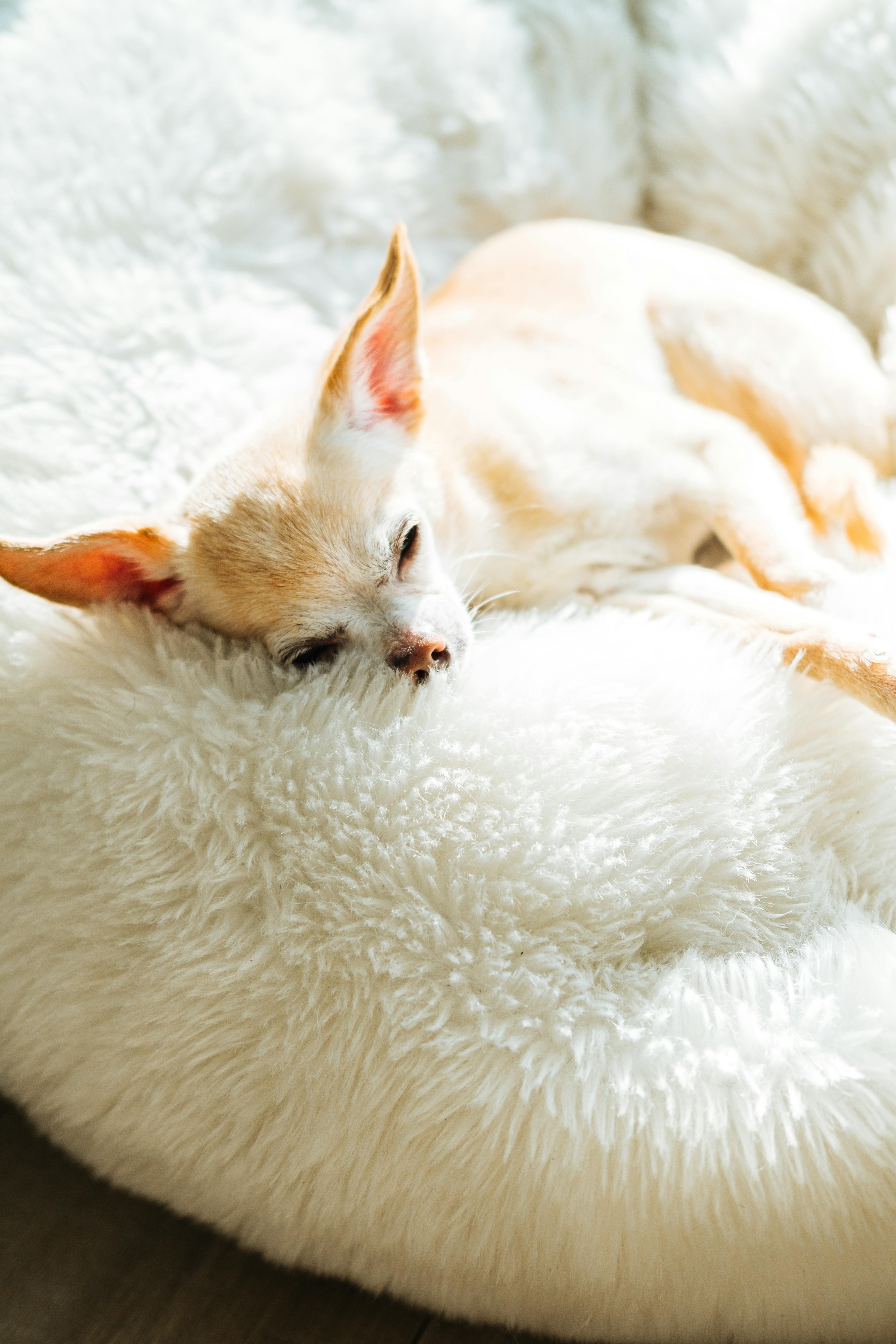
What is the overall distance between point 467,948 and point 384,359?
636 millimetres

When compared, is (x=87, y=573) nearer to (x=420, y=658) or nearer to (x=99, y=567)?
(x=99, y=567)

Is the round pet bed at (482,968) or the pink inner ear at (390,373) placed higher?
the pink inner ear at (390,373)

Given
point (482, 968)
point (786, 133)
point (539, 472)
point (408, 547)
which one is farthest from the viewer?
point (786, 133)

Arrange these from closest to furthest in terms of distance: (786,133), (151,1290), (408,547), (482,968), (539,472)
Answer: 1. (482,968)
2. (151,1290)
3. (408,547)
4. (539,472)
5. (786,133)

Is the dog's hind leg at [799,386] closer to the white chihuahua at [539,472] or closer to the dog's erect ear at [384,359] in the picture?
the white chihuahua at [539,472]

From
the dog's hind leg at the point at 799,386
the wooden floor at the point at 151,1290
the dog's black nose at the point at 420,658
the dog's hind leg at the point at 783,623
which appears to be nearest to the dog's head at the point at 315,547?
the dog's black nose at the point at 420,658

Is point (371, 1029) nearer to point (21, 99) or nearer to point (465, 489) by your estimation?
point (465, 489)

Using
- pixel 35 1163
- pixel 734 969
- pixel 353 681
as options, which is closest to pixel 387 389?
pixel 353 681

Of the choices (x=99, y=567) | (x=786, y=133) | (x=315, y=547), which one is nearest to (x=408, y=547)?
(x=315, y=547)

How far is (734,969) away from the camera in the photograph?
0.82 metres

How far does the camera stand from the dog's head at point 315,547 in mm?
952

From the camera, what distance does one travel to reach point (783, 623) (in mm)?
1002

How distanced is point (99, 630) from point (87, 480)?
20 centimetres

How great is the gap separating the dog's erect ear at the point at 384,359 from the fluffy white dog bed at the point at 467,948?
0.86ft
